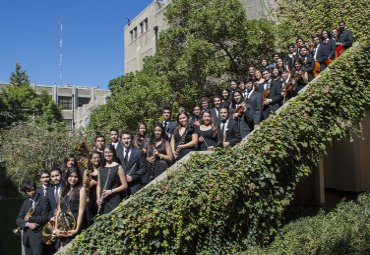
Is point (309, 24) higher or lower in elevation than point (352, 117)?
higher

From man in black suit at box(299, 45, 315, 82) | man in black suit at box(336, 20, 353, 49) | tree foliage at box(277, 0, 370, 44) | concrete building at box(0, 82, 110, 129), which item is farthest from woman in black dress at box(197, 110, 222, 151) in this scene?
concrete building at box(0, 82, 110, 129)

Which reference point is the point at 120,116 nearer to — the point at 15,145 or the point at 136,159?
the point at 15,145

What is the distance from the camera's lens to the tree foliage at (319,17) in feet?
44.2

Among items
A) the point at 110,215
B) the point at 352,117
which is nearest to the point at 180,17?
the point at 352,117

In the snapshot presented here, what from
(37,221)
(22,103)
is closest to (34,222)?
(37,221)

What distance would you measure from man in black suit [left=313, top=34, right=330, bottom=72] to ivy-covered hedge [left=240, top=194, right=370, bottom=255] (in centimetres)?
362

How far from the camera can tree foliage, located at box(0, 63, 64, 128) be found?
128 ft

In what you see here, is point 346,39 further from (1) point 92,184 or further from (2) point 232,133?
(1) point 92,184

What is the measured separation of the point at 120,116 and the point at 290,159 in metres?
8.39

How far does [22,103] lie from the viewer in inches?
1768

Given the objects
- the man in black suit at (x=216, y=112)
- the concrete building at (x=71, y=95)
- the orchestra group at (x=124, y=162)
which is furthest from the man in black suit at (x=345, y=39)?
the concrete building at (x=71, y=95)

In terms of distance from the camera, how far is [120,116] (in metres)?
15.1

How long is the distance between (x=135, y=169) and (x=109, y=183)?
2.29 ft

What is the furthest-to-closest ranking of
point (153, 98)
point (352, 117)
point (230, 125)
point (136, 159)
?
1. point (153, 98)
2. point (352, 117)
3. point (230, 125)
4. point (136, 159)
